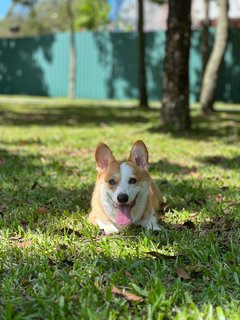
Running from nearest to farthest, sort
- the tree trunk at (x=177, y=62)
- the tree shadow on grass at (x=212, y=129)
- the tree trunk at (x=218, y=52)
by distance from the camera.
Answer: the tree trunk at (x=177, y=62) < the tree shadow on grass at (x=212, y=129) < the tree trunk at (x=218, y=52)

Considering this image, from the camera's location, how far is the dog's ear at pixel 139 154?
410 centimetres

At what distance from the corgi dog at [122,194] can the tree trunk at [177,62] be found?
554cm

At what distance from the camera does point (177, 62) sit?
9.45 metres

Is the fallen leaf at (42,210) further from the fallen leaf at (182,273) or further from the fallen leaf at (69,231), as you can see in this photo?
the fallen leaf at (182,273)

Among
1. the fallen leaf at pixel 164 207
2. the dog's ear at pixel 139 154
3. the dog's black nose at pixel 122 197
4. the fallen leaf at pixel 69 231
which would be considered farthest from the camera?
the fallen leaf at pixel 164 207

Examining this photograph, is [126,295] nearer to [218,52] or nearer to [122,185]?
[122,185]

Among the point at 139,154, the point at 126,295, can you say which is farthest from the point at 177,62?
the point at 126,295

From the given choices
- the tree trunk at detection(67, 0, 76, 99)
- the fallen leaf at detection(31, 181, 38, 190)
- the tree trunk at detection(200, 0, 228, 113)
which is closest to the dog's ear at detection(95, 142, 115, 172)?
the fallen leaf at detection(31, 181, 38, 190)

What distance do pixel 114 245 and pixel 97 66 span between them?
1812 cm

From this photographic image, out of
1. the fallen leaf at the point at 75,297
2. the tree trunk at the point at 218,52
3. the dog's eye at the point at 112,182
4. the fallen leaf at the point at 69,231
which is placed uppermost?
the tree trunk at the point at 218,52

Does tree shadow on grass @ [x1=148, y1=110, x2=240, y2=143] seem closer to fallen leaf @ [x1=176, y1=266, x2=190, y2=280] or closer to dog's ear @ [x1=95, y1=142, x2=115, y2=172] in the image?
dog's ear @ [x1=95, y1=142, x2=115, y2=172]

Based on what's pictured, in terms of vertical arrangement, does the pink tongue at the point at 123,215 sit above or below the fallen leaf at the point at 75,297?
above

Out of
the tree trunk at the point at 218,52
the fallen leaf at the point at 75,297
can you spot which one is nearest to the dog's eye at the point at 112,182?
the fallen leaf at the point at 75,297

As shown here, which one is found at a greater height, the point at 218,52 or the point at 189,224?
the point at 218,52
